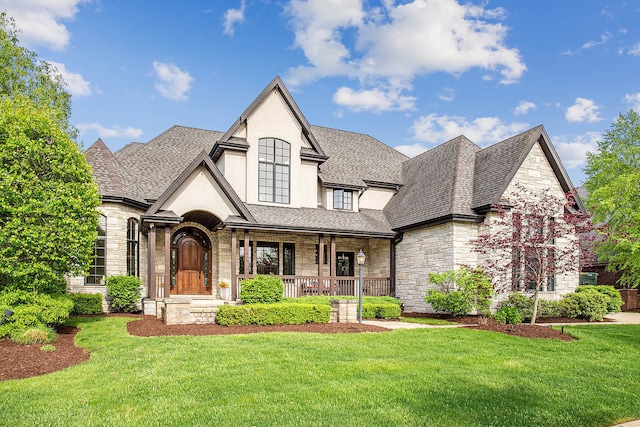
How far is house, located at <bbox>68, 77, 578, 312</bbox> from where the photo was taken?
16172mm

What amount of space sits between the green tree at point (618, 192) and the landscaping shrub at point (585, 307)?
1.60 meters

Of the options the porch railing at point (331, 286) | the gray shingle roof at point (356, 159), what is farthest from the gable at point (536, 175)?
the gray shingle roof at point (356, 159)

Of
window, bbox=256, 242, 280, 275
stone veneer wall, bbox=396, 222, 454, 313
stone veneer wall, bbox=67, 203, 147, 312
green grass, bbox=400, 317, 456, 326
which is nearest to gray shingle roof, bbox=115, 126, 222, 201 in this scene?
stone veneer wall, bbox=67, 203, 147, 312

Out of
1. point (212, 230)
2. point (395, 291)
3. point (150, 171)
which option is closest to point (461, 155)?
point (395, 291)

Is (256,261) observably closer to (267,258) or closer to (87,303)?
(267,258)

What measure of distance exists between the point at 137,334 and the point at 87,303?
5552mm

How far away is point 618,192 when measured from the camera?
15.8 meters

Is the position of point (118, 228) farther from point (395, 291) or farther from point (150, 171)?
point (395, 291)

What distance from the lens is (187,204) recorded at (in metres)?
15.9

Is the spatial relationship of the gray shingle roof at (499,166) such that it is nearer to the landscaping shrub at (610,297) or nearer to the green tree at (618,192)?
the green tree at (618,192)

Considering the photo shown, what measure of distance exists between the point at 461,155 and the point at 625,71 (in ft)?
23.7

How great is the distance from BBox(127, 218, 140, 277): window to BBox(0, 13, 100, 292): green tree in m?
4.82

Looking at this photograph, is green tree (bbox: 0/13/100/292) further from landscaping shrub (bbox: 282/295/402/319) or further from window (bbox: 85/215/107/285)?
landscaping shrub (bbox: 282/295/402/319)

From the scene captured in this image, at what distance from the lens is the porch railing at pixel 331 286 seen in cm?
1808
